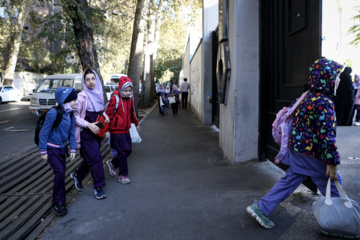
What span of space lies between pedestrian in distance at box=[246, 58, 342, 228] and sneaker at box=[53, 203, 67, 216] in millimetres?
2182

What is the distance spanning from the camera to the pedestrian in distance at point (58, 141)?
146 inches

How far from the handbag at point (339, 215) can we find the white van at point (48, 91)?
1228 cm

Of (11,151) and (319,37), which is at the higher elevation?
(319,37)

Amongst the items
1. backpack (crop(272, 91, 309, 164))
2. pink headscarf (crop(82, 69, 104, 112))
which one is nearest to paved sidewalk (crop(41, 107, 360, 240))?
backpack (crop(272, 91, 309, 164))

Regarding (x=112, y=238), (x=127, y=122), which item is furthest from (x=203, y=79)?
(x=112, y=238)

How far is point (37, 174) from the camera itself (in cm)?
576

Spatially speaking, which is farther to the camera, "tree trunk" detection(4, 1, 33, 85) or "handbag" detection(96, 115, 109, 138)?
"tree trunk" detection(4, 1, 33, 85)

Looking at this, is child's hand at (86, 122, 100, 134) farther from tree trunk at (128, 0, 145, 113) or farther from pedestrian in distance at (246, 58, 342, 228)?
tree trunk at (128, 0, 145, 113)

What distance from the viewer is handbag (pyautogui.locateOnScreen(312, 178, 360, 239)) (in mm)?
2701

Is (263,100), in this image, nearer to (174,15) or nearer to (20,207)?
(20,207)

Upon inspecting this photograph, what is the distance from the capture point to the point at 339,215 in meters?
2.72

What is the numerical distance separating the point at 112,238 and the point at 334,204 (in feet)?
6.81

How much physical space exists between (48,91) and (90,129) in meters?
10.9

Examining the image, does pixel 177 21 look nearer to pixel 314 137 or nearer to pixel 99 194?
pixel 99 194
